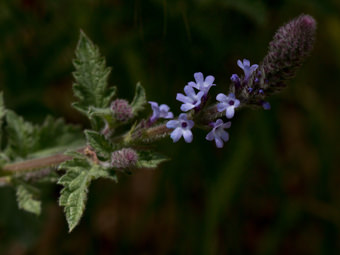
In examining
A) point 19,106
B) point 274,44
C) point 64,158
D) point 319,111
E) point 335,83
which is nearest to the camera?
point 274,44

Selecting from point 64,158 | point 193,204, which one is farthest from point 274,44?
point 193,204

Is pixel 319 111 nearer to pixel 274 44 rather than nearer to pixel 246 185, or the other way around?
pixel 246 185

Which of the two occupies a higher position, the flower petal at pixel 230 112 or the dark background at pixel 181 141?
the flower petal at pixel 230 112

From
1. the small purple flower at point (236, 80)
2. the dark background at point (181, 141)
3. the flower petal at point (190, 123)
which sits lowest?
the dark background at point (181, 141)

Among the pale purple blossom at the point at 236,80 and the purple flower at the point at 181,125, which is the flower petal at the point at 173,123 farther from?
the pale purple blossom at the point at 236,80

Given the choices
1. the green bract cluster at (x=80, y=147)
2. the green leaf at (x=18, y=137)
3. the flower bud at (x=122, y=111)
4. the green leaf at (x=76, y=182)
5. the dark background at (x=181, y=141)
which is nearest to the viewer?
the green leaf at (x=76, y=182)

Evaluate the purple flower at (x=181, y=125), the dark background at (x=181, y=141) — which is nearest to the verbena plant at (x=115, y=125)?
the purple flower at (x=181, y=125)

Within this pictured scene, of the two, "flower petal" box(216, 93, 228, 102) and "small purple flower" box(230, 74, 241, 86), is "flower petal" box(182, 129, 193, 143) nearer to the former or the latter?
"flower petal" box(216, 93, 228, 102)
